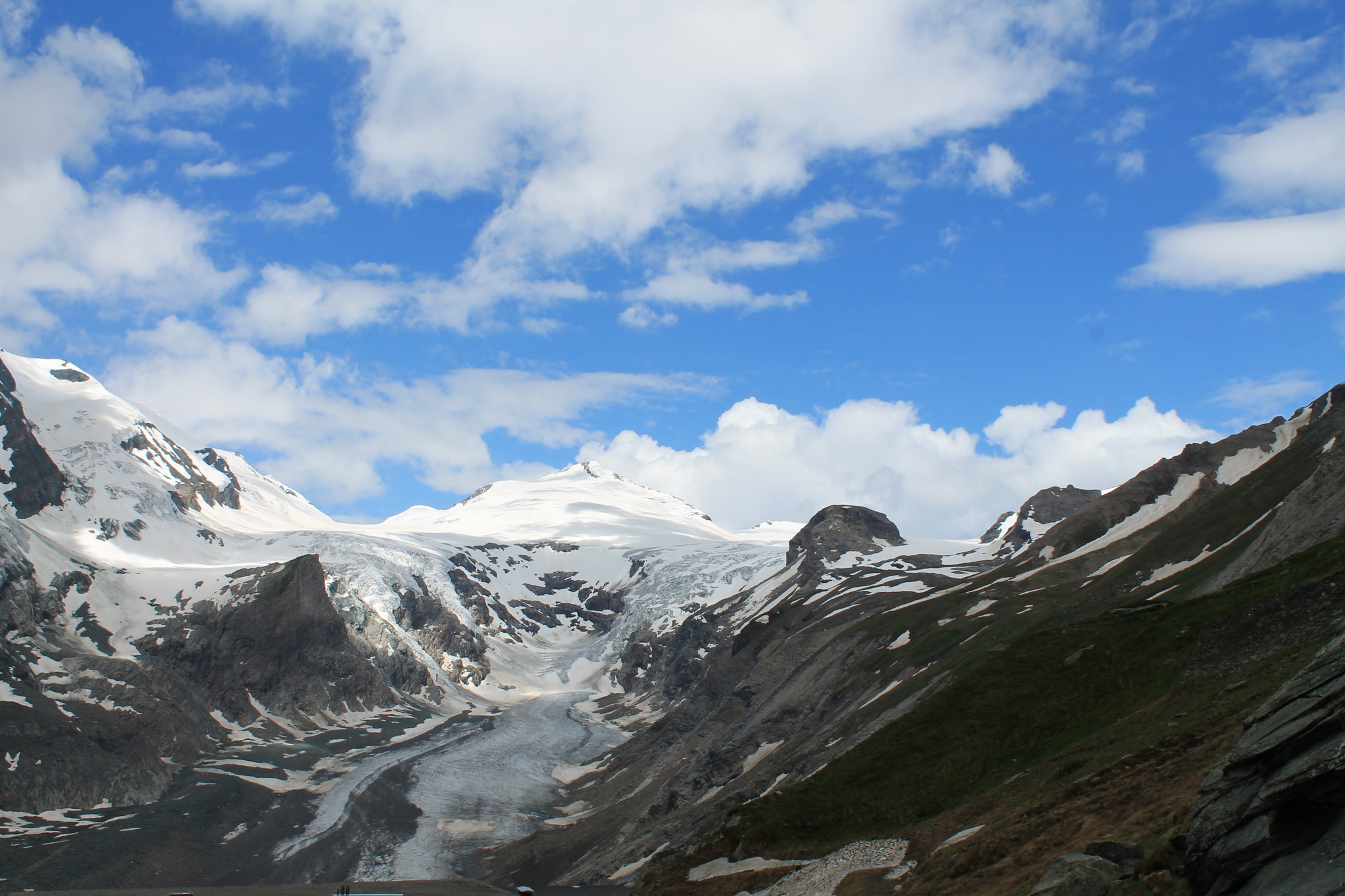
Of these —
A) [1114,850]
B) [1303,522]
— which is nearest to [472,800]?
[1303,522]

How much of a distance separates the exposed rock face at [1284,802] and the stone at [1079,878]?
86.8 inches

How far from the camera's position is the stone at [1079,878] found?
21156 millimetres

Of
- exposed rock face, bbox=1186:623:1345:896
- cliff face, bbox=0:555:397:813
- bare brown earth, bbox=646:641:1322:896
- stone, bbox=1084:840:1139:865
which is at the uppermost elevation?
cliff face, bbox=0:555:397:813

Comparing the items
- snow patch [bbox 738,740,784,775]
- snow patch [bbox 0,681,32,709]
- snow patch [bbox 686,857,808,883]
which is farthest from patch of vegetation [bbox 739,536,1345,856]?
snow patch [bbox 0,681,32,709]

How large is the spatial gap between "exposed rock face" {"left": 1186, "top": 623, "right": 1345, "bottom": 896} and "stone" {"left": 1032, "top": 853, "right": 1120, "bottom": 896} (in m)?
2.21

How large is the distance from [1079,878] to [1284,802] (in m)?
5.61

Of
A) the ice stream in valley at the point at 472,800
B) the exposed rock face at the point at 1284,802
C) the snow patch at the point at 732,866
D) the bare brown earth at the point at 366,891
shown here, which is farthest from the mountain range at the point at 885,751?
the bare brown earth at the point at 366,891

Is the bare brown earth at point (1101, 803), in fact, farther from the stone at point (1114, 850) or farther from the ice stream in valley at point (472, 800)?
the ice stream in valley at point (472, 800)

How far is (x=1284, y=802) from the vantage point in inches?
699

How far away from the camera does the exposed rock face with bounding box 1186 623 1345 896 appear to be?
16797mm

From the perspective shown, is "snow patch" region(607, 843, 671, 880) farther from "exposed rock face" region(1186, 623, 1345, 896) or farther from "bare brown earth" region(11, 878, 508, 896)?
"exposed rock face" region(1186, 623, 1345, 896)

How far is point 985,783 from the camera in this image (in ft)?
141

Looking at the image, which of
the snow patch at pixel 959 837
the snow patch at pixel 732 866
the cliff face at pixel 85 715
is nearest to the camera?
the snow patch at pixel 959 837

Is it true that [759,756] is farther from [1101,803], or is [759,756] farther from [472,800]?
[472,800]
